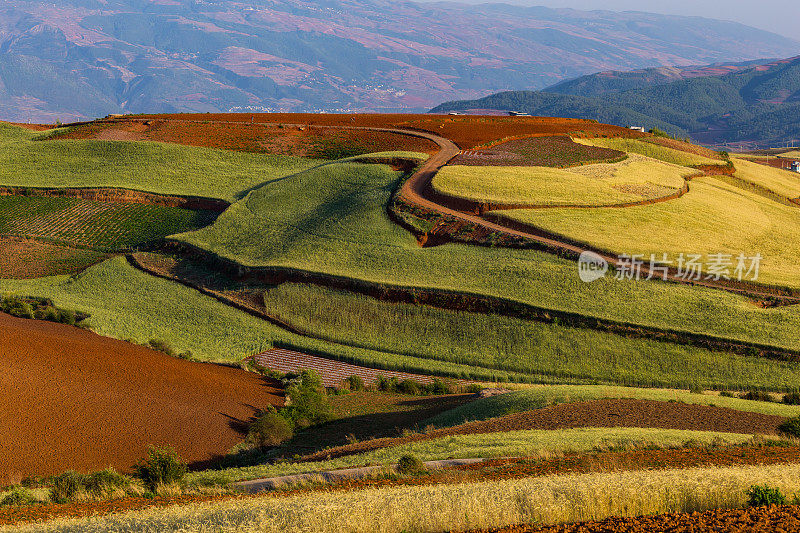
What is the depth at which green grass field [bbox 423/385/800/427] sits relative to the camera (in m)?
27.1

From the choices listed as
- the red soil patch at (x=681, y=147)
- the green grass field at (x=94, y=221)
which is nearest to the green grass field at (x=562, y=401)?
the green grass field at (x=94, y=221)

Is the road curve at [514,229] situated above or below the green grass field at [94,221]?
above

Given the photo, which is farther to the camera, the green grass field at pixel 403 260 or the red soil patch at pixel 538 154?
the red soil patch at pixel 538 154

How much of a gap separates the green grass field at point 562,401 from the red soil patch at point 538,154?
4054cm

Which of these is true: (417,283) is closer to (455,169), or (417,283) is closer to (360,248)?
(360,248)

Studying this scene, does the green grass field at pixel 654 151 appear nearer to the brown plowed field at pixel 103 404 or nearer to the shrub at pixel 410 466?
the brown plowed field at pixel 103 404

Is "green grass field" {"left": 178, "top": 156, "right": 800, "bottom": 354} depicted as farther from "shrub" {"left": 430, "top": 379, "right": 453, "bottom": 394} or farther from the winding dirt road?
"shrub" {"left": 430, "top": 379, "right": 453, "bottom": 394}

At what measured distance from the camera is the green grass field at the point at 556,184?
185ft

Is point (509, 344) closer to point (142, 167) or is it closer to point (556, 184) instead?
point (556, 184)

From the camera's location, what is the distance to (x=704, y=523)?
1266 centimetres

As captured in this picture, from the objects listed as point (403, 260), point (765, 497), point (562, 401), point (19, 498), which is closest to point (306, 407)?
point (562, 401)

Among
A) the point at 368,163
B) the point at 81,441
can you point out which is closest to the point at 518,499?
the point at 81,441

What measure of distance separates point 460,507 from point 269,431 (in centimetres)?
1593

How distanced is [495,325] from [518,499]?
26.9 metres
